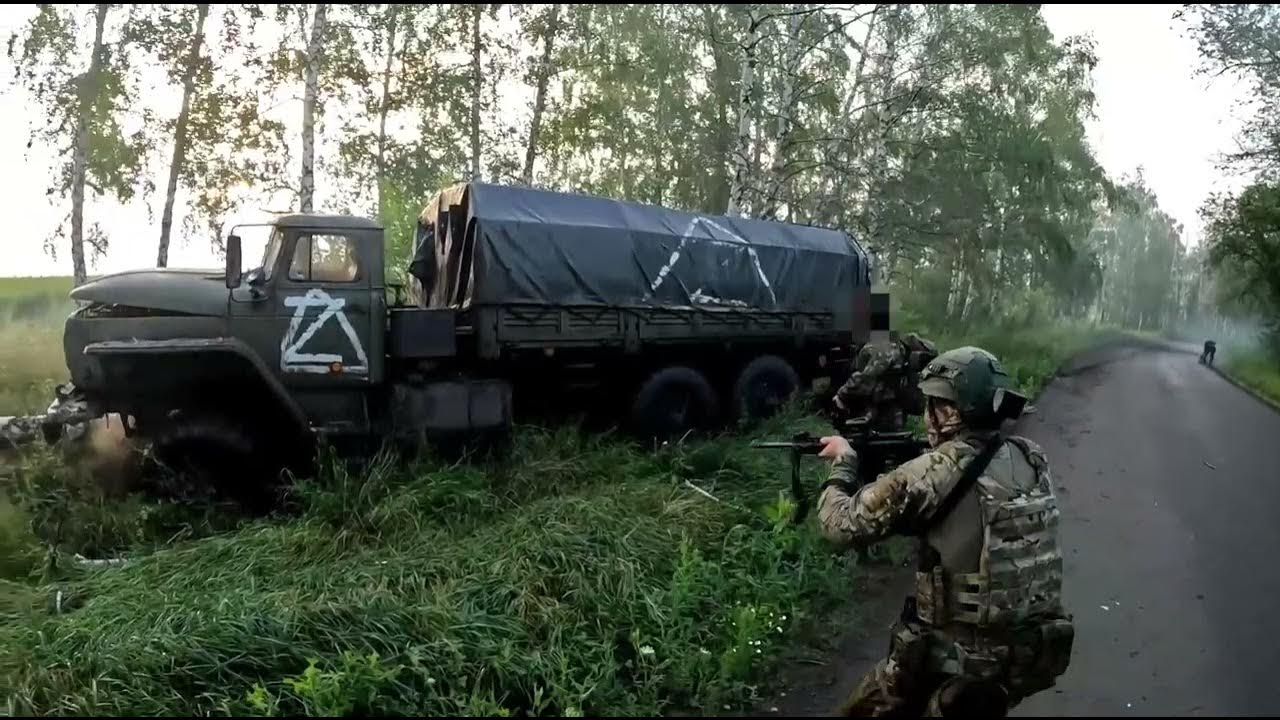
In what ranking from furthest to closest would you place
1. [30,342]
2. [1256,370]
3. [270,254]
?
[1256,370], [30,342], [270,254]

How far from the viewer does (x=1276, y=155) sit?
58.1 ft

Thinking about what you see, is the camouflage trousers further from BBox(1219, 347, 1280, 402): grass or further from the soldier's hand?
BBox(1219, 347, 1280, 402): grass

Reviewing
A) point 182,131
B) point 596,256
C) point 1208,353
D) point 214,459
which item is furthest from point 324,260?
point 1208,353

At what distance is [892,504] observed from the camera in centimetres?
241

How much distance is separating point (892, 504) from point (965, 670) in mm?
484

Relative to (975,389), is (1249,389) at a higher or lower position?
lower

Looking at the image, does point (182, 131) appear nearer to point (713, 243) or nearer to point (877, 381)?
point (713, 243)

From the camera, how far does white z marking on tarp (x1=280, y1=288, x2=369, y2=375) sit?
6.40 meters

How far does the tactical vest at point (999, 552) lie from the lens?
234 centimetres

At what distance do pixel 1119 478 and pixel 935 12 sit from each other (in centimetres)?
1211

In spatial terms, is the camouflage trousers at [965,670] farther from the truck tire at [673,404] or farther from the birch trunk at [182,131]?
the birch trunk at [182,131]

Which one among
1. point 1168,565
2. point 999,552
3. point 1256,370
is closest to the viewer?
point 999,552

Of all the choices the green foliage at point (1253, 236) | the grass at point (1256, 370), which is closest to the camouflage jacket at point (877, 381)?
the grass at point (1256, 370)

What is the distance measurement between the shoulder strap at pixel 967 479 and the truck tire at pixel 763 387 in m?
6.57
